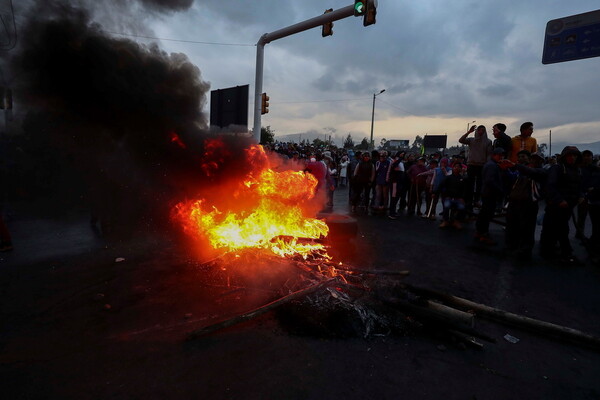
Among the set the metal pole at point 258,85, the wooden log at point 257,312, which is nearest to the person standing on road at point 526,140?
the wooden log at point 257,312

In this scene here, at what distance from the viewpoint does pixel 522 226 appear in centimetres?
671

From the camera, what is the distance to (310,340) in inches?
138

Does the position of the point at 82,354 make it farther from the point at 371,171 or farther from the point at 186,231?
the point at 371,171

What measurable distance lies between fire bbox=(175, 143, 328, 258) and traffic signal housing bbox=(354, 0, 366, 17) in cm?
598

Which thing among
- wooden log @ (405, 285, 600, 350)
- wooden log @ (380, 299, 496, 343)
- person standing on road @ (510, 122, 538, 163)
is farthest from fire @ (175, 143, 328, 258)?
person standing on road @ (510, 122, 538, 163)

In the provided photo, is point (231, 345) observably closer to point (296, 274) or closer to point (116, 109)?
point (296, 274)

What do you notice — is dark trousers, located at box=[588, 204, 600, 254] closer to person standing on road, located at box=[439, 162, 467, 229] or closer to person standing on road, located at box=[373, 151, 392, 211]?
person standing on road, located at box=[439, 162, 467, 229]

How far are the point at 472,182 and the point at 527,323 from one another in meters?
6.86

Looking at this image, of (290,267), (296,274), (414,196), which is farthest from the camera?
(414,196)

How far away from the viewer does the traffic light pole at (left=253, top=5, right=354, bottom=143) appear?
35.2 feet

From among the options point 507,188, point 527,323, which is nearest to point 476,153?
point 507,188

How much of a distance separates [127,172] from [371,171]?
7374 mm

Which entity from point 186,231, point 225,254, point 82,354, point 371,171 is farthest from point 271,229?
point 371,171

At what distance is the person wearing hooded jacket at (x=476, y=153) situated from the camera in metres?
8.89
